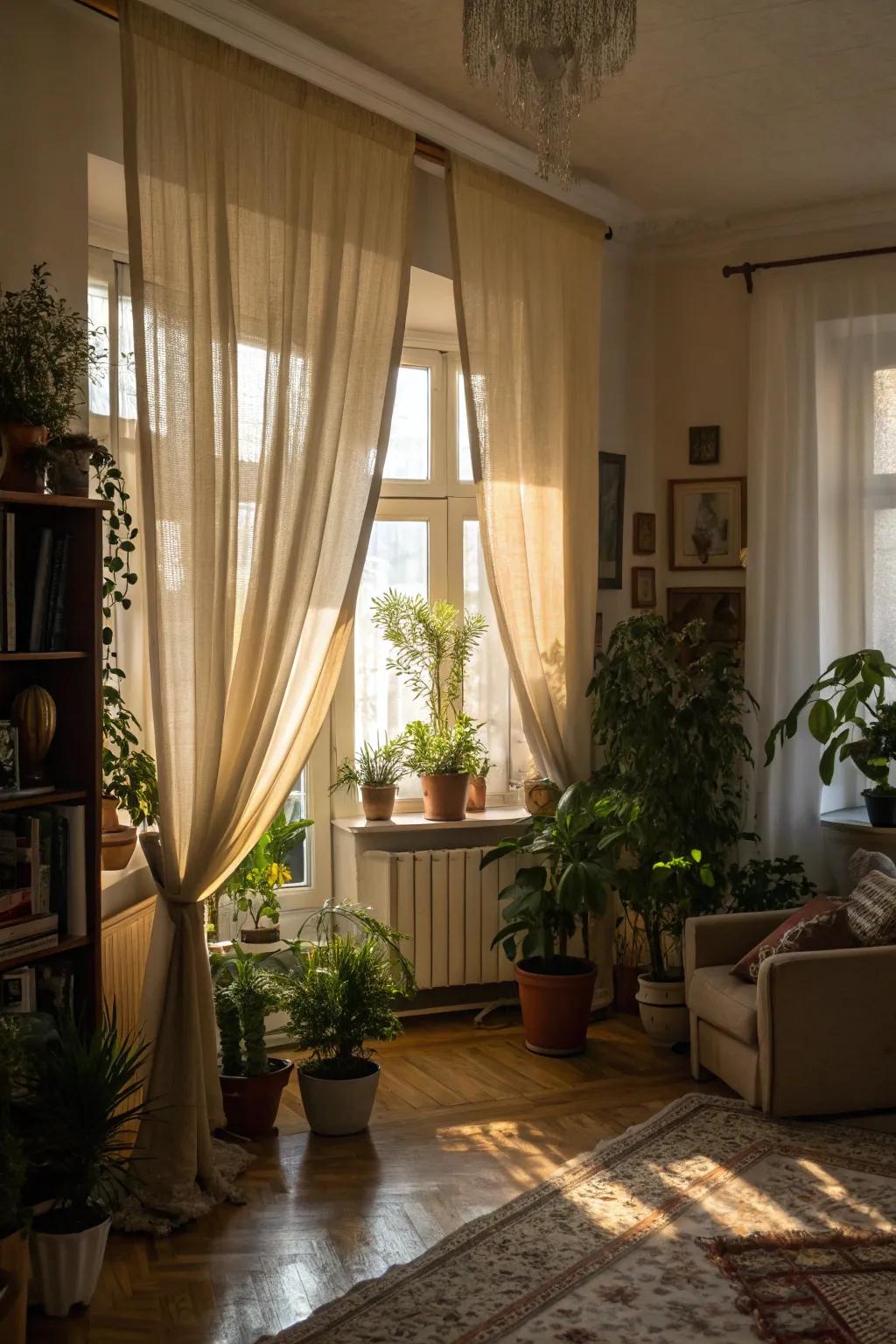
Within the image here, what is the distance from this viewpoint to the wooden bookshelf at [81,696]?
3203mm

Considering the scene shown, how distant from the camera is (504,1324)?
9.45 feet

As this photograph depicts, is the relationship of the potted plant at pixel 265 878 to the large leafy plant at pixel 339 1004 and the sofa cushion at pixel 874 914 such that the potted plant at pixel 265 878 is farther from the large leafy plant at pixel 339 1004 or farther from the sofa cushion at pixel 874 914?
the sofa cushion at pixel 874 914

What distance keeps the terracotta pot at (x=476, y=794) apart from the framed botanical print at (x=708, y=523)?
4.36ft

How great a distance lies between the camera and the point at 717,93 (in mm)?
4324

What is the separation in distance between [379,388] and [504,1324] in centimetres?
272

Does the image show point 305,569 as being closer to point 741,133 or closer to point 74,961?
point 74,961

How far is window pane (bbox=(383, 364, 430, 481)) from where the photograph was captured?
5508 mm

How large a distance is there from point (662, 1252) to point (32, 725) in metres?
2.03

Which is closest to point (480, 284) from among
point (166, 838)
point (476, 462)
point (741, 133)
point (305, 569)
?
point (476, 462)

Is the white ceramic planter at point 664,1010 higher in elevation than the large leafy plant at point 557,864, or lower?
lower

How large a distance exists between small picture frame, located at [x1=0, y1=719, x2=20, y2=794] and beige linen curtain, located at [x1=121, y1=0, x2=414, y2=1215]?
0.52 metres

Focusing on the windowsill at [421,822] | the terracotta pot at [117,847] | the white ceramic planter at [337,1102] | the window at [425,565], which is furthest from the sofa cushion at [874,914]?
the terracotta pot at [117,847]

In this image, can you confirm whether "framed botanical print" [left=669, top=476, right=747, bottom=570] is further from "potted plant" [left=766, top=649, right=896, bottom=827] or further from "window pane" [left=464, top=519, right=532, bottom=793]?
"window pane" [left=464, top=519, right=532, bottom=793]

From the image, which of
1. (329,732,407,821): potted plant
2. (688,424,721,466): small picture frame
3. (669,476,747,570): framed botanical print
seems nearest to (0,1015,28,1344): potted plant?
(329,732,407,821): potted plant
